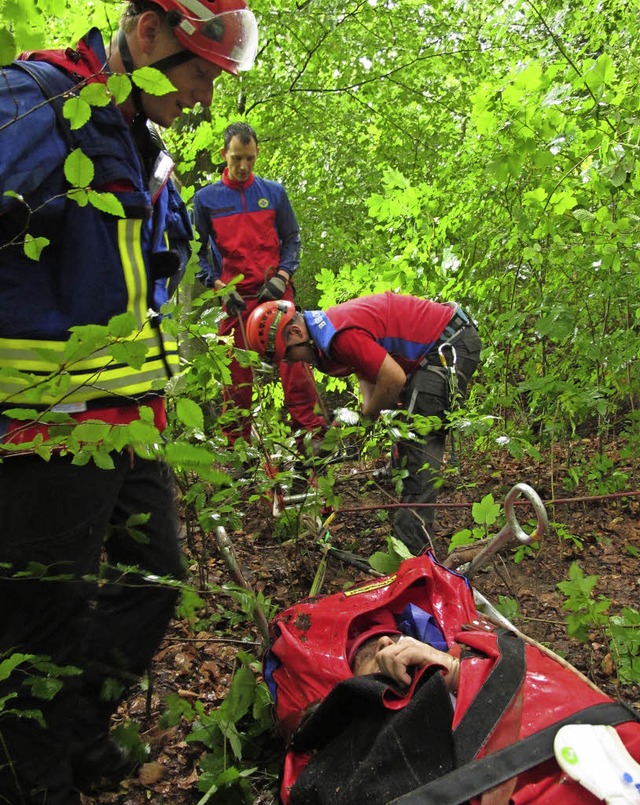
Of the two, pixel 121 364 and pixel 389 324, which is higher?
pixel 121 364

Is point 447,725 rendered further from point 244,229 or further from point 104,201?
point 244,229

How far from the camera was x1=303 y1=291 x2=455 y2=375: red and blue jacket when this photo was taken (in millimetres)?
3480

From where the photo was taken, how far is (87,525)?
1.68 m

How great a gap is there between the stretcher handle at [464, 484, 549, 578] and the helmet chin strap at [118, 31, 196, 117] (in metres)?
1.73

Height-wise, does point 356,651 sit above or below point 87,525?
below

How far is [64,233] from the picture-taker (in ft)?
5.04

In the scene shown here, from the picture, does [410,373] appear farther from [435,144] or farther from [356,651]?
[435,144]

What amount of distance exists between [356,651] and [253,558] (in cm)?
149

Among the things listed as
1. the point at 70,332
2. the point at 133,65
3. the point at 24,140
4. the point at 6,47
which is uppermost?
the point at 133,65

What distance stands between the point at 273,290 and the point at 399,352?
1693 mm

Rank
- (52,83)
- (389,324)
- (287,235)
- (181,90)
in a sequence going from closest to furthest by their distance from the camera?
(52,83) < (181,90) < (389,324) < (287,235)

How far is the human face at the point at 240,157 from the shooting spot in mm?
4961

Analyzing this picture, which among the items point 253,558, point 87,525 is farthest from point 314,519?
point 87,525

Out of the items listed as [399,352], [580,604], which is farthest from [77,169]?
[399,352]
